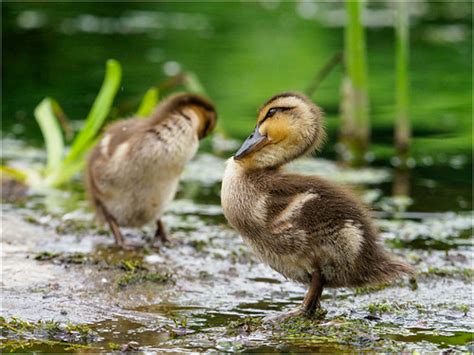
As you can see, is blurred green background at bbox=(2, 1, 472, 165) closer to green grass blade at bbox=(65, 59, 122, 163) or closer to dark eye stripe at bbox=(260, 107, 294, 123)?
green grass blade at bbox=(65, 59, 122, 163)

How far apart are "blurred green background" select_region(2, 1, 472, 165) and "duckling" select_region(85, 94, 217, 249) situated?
354cm

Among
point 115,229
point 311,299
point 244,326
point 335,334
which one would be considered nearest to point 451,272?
point 311,299

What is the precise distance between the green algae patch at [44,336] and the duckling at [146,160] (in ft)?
6.95

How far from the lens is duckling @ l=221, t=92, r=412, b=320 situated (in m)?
5.79

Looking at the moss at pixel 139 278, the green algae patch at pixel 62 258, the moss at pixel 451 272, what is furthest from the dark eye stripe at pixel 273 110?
the green algae patch at pixel 62 258

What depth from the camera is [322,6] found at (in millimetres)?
26359

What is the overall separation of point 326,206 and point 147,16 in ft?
64.0

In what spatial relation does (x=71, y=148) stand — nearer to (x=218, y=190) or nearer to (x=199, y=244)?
(x=218, y=190)

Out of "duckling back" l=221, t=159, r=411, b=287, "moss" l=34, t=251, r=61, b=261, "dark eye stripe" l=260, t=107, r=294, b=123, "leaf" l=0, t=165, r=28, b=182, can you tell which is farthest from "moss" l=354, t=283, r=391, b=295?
"leaf" l=0, t=165, r=28, b=182

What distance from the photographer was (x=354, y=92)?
10961 mm

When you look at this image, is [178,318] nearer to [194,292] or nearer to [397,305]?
[194,292]

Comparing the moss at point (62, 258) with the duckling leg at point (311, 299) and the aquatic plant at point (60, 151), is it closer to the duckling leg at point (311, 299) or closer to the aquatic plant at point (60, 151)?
the duckling leg at point (311, 299)

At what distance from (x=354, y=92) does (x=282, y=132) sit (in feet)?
16.4

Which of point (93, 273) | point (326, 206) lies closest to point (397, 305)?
point (326, 206)
